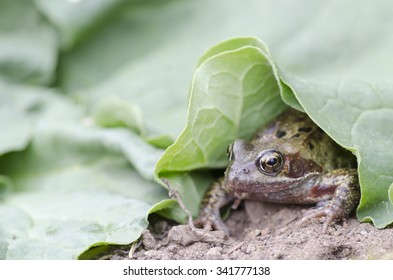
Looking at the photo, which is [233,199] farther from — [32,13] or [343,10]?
[32,13]

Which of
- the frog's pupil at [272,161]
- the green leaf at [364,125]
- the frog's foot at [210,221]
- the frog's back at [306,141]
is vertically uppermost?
the green leaf at [364,125]

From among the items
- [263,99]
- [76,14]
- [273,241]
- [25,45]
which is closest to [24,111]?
[25,45]

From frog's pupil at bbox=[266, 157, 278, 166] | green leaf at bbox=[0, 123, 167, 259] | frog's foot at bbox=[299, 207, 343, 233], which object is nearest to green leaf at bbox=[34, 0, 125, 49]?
green leaf at bbox=[0, 123, 167, 259]

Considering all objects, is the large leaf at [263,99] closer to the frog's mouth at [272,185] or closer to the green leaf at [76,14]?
the frog's mouth at [272,185]

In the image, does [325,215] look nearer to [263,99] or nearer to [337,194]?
[337,194]

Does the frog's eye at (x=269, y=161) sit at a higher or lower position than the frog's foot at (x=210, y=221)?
higher

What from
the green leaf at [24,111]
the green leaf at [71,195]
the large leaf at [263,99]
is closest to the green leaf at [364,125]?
the large leaf at [263,99]

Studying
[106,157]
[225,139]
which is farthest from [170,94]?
[225,139]
